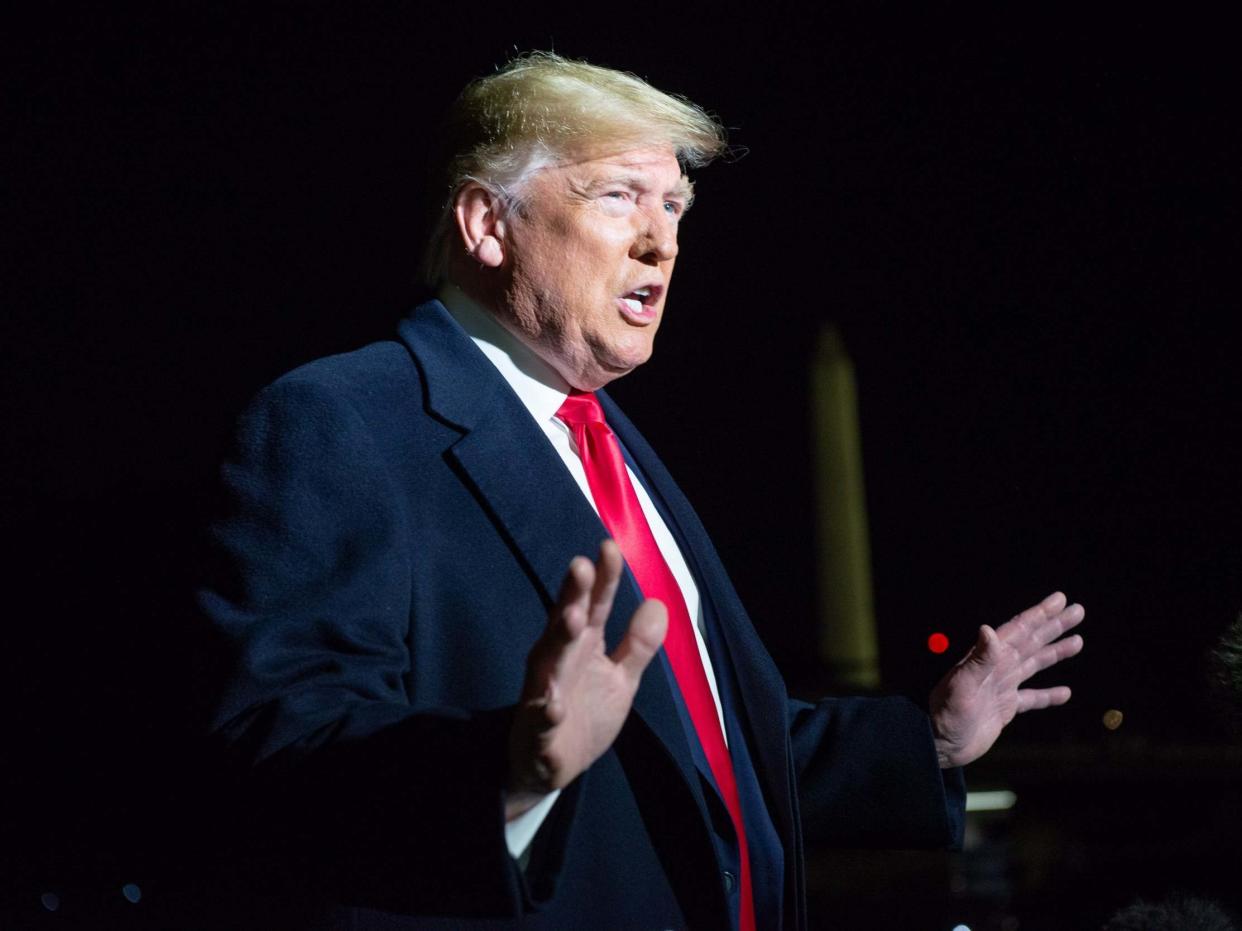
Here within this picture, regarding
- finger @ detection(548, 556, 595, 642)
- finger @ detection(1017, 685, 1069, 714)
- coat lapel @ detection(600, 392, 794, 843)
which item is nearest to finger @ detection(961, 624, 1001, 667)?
finger @ detection(1017, 685, 1069, 714)

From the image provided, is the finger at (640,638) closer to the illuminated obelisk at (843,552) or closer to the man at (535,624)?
the man at (535,624)

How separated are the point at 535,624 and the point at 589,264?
1.77ft

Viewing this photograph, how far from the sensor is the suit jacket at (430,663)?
135 centimetres

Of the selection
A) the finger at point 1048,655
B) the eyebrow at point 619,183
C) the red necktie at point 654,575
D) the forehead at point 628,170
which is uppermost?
the forehead at point 628,170

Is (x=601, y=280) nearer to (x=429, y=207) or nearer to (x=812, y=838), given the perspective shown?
(x=429, y=207)

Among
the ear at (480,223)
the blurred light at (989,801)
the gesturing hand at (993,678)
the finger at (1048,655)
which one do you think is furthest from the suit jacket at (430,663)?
the blurred light at (989,801)

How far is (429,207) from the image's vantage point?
7.28 feet

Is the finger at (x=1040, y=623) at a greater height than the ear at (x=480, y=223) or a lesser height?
lesser

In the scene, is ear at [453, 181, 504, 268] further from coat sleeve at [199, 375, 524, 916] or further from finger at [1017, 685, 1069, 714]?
finger at [1017, 685, 1069, 714]

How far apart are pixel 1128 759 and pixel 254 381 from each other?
644cm

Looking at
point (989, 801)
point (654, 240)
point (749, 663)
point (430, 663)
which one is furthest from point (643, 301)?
point (989, 801)

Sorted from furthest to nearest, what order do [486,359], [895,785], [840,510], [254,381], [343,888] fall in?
[840,510] → [254,381] → [895,785] → [486,359] → [343,888]

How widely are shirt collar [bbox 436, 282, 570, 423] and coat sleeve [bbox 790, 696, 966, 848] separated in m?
0.67

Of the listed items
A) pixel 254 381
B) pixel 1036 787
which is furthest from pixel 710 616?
pixel 1036 787
